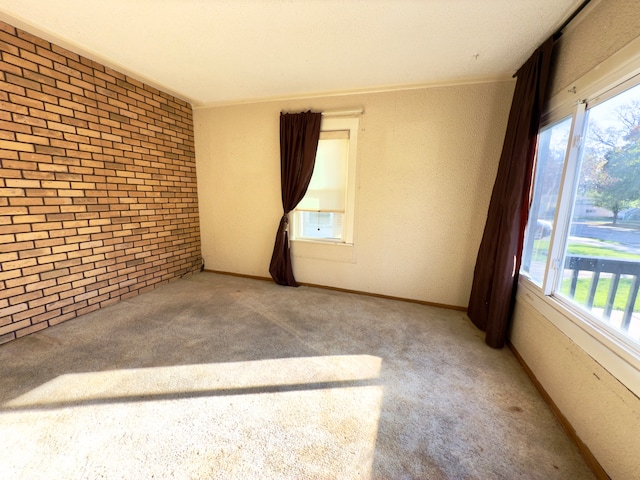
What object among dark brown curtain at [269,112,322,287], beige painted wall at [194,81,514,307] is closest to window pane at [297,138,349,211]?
dark brown curtain at [269,112,322,287]

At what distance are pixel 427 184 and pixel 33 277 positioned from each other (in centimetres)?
410

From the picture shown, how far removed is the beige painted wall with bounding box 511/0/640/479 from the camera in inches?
46.5

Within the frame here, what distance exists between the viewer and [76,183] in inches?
103

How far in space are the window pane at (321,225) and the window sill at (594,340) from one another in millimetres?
2191

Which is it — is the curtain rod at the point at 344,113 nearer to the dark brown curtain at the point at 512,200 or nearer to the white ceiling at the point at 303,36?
the white ceiling at the point at 303,36

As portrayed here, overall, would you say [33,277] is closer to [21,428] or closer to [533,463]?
[21,428]

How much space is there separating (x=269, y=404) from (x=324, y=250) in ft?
7.16

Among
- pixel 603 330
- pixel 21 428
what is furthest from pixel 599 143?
pixel 21 428

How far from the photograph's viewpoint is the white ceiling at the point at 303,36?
179 centimetres

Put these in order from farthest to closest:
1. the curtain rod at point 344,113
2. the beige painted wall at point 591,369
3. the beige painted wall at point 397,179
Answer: the curtain rod at point 344,113
the beige painted wall at point 397,179
the beige painted wall at point 591,369

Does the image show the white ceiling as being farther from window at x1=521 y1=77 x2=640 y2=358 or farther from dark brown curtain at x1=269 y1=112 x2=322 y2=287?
window at x1=521 y1=77 x2=640 y2=358

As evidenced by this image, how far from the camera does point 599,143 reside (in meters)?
1.61

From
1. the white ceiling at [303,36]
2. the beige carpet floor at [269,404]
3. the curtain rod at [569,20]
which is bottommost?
the beige carpet floor at [269,404]

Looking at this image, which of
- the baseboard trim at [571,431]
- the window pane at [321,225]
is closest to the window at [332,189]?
the window pane at [321,225]
